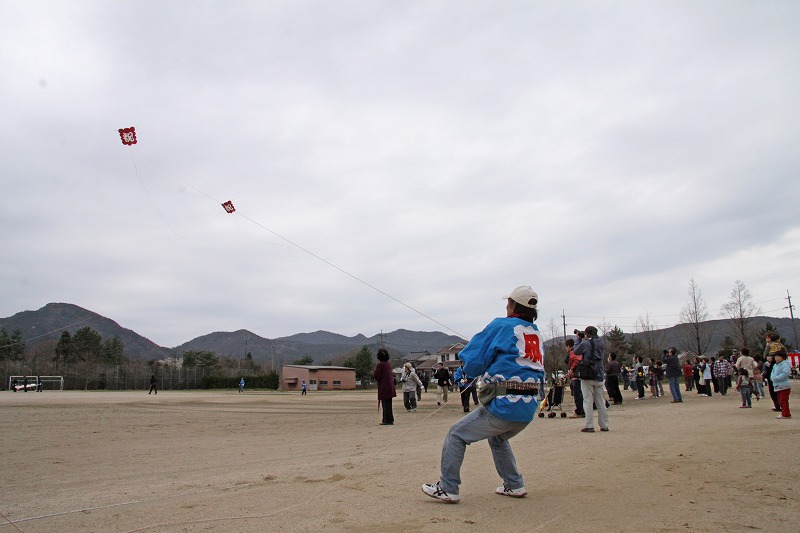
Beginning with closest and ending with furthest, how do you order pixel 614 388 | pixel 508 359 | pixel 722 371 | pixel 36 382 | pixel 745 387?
pixel 508 359
pixel 745 387
pixel 614 388
pixel 722 371
pixel 36 382

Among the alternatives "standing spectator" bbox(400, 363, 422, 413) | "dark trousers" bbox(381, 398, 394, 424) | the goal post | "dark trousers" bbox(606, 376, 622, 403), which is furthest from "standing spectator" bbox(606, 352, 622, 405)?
the goal post

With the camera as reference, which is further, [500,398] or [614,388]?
[614,388]

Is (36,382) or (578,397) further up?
(36,382)

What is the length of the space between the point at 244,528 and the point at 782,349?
12.9 metres

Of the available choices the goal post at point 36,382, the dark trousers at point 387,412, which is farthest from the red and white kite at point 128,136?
the goal post at point 36,382

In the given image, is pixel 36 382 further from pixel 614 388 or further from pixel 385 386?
pixel 614 388

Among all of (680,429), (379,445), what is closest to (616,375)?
(680,429)

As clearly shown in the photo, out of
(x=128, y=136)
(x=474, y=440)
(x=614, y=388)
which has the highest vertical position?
(x=128, y=136)

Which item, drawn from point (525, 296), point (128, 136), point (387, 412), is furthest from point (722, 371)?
point (128, 136)

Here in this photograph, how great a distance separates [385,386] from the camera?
14.3 m

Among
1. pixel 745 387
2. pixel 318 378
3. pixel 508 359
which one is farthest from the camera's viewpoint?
pixel 318 378

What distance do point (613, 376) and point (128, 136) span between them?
18105 mm

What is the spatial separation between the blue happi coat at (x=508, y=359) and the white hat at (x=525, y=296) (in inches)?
8.8

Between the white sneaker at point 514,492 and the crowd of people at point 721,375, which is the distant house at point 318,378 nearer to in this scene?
the crowd of people at point 721,375
